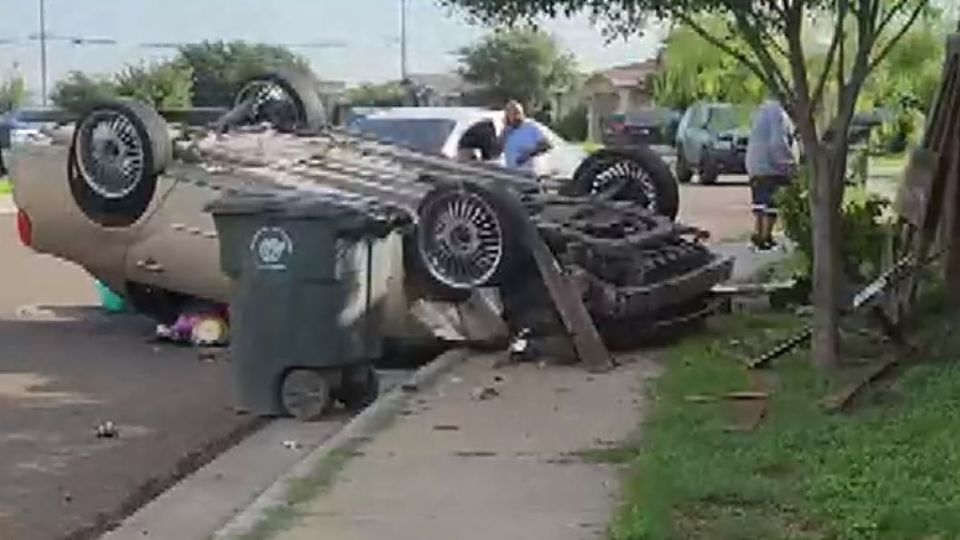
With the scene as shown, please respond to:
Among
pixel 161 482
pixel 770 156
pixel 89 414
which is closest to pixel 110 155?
pixel 89 414

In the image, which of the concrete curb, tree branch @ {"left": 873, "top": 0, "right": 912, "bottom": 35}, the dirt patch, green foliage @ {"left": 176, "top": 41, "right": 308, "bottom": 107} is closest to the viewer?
the concrete curb

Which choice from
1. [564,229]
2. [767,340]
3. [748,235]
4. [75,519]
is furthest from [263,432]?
[748,235]

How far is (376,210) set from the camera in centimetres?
1155

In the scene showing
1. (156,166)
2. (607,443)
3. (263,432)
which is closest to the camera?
(607,443)

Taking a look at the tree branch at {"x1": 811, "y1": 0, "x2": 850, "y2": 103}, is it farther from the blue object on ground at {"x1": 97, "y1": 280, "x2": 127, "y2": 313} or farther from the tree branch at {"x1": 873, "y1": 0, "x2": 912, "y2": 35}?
the blue object on ground at {"x1": 97, "y1": 280, "x2": 127, "y2": 313}

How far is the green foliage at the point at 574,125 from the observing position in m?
67.1

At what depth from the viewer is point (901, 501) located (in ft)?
23.5

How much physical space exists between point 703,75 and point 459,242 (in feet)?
52.3

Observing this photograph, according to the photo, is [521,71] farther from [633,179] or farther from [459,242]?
[459,242]

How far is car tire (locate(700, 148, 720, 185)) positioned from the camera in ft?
131

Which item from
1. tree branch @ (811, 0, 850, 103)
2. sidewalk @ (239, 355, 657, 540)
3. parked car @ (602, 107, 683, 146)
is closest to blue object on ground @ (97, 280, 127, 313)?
sidewalk @ (239, 355, 657, 540)

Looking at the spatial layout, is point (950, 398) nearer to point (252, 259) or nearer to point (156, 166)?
point (252, 259)

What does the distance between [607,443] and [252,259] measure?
248 cm

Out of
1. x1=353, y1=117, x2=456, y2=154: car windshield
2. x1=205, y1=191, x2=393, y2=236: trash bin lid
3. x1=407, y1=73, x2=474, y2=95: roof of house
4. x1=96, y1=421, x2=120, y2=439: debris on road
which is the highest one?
x1=407, y1=73, x2=474, y2=95: roof of house
